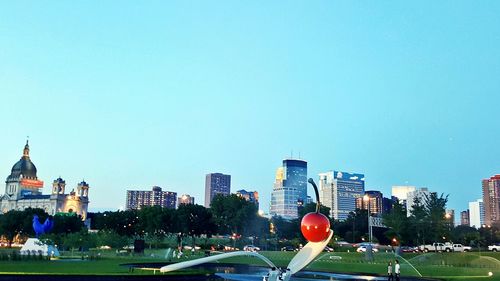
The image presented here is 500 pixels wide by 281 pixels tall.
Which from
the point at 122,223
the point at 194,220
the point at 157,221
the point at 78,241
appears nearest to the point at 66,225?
the point at 122,223

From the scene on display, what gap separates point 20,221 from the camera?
115125mm

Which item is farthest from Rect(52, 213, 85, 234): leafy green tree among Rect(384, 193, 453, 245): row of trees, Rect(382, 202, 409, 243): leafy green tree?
Rect(384, 193, 453, 245): row of trees

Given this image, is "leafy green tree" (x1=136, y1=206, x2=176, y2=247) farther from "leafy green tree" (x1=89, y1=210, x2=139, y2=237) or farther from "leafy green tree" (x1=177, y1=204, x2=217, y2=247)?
"leafy green tree" (x1=89, y1=210, x2=139, y2=237)

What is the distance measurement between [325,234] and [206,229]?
7894 cm

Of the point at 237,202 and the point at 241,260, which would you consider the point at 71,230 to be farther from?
the point at 241,260

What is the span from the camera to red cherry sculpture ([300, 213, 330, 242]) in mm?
25219

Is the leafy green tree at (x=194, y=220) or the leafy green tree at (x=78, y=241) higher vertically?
the leafy green tree at (x=194, y=220)

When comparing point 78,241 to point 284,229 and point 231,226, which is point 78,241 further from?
point 284,229

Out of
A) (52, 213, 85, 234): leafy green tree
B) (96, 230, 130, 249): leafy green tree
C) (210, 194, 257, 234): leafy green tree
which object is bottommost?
(96, 230, 130, 249): leafy green tree

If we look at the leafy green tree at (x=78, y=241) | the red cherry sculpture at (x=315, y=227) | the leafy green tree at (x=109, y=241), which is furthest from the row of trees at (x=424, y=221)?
the red cherry sculpture at (x=315, y=227)

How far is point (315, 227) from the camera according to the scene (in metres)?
25.2

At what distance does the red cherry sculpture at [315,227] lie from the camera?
2522 centimetres

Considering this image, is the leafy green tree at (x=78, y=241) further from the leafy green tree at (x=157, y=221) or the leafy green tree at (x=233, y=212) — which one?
the leafy green tree at (x=233, y=212)

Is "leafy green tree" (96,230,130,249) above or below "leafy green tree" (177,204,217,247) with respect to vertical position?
below
